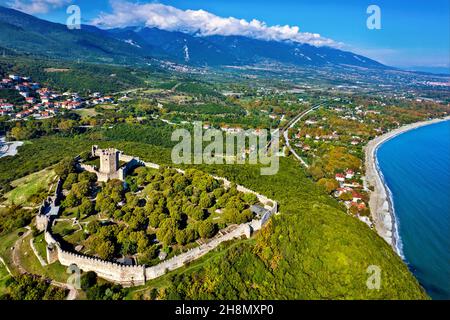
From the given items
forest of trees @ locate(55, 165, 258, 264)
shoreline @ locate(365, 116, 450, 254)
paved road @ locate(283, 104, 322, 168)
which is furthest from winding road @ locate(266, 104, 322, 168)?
forest of trees @ locate(55, 165, 258, 264)

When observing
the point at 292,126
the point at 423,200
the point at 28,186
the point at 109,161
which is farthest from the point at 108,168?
the point at 292,126

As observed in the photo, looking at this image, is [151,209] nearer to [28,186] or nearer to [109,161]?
[109,161]

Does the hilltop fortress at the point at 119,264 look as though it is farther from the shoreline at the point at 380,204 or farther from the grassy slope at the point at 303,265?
the shoreline at the point at 380,204

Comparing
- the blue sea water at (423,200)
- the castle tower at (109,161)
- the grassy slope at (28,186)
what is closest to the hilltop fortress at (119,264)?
the castle tower at (109,161)

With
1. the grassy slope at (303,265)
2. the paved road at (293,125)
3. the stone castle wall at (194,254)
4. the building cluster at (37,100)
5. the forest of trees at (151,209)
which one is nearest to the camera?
the stone castle wall at (194,254)

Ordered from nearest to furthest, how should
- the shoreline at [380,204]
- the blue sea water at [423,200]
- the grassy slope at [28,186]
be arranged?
the blue sea water at [423,200]
the grassy slope at [28,186]
the shoreline at [380,204]
